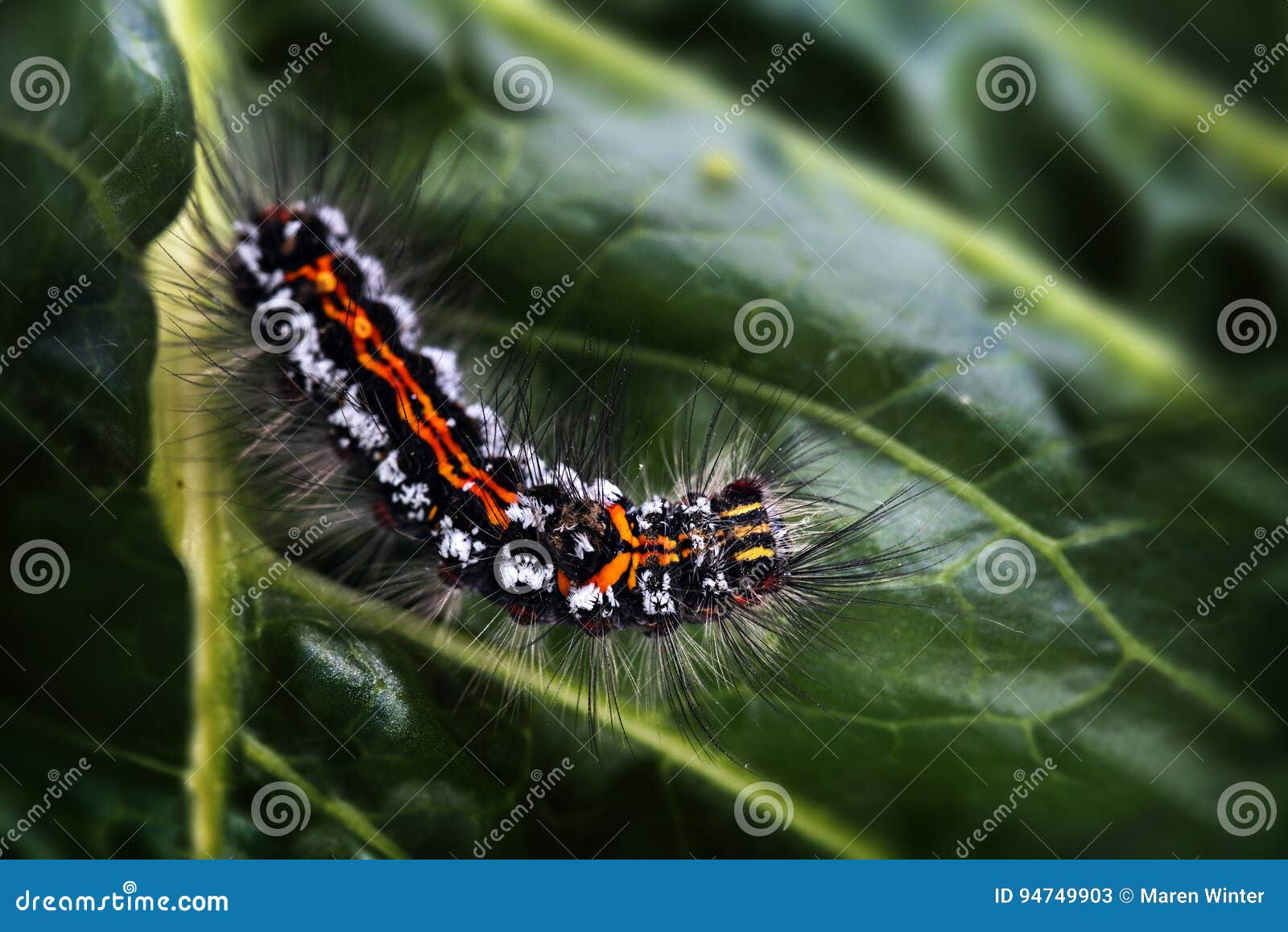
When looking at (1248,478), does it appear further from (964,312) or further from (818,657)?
(818,657)

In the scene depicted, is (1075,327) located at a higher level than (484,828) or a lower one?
higher

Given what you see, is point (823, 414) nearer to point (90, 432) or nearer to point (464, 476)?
point (464, 476)

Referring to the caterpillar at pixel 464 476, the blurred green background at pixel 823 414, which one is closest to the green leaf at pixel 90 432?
the blurred green background at pixel 823 414

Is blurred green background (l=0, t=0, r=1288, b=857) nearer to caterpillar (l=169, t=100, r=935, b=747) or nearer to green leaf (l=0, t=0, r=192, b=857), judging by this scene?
green leaf (l=0, t=0, r=192, b=857)

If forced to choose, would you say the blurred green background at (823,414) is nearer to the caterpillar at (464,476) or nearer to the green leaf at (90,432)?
the green leaf at (90,432)

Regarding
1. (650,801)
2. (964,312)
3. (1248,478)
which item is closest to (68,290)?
(650,801)

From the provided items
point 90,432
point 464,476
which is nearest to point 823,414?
point 464,476

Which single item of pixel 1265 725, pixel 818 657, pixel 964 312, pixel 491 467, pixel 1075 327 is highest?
pixel 1075 327
